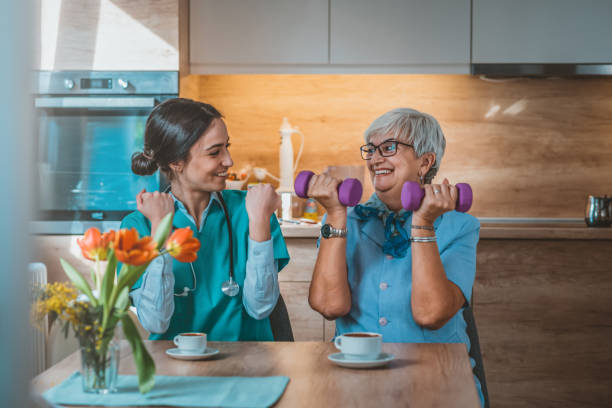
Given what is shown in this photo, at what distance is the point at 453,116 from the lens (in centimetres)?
337

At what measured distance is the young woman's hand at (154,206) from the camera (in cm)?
148

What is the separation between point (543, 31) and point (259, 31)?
1327 millimetres

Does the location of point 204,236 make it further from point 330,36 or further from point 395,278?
point 330,36

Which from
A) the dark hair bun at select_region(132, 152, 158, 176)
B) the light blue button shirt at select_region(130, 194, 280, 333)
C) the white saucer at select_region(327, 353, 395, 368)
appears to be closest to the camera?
the white saucer at select_region(327, 353, 395, 368)

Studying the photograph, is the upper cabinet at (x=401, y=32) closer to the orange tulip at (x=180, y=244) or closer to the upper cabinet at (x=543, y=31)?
the upper cabinet at (x=543, y=31)

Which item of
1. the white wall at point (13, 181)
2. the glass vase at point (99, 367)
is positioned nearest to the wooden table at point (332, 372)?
the glass vase at point (99, 367)

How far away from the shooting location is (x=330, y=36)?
3086mm

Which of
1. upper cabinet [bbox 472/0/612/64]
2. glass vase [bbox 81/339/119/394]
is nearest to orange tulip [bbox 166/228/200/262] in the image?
glass vase [bbox 81/339/119/394]

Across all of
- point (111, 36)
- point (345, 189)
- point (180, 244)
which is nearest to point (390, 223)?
point (345, 189)

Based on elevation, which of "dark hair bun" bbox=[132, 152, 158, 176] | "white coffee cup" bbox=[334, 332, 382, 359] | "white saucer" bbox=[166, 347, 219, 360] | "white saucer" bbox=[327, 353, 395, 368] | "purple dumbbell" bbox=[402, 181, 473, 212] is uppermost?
"dark hair bun" bbox=[132, 152, 158, 176]

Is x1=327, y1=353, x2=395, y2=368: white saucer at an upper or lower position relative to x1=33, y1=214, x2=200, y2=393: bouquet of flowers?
lower

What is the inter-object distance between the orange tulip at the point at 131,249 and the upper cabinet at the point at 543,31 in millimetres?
2462

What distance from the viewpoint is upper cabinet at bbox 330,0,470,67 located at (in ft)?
9.99

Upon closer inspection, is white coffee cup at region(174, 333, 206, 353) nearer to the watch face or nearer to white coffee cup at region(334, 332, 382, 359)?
white coffee cup at region(334, 332, 382, 359)
